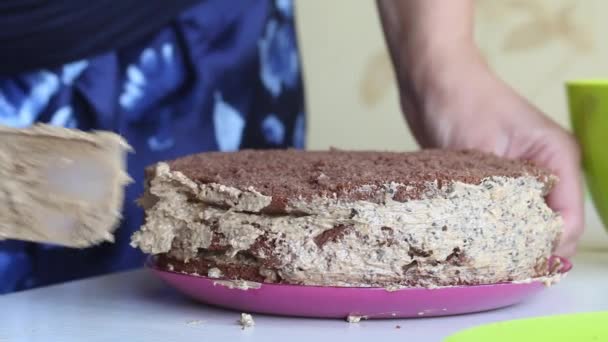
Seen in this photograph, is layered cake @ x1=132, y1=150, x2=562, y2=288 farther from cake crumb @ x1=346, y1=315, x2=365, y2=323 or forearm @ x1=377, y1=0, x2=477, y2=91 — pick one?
forearm @ x1=377, y1=0, x2=477, y2=91

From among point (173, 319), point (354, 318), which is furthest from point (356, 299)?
point (173, 319)

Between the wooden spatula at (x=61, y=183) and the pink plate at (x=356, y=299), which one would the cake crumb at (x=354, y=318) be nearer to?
the pink plate at (x=356, y=299)

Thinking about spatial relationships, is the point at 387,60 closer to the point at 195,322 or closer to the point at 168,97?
the point at 168,97

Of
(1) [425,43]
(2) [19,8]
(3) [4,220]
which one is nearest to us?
(3) [4,220]

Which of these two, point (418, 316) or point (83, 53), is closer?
point (418, 316)

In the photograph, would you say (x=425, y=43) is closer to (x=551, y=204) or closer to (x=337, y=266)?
(x=551, y=204)

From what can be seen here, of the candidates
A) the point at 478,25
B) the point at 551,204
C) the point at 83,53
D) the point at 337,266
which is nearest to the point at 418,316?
the point at 337,266

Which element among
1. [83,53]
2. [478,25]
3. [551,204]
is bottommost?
[551,204]
